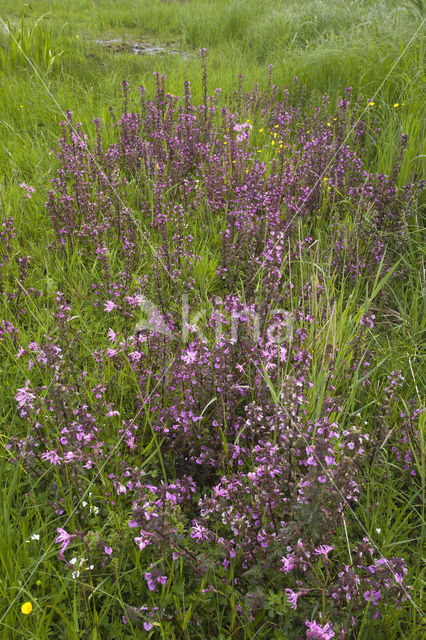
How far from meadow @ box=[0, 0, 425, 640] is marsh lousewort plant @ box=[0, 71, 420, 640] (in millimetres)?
19

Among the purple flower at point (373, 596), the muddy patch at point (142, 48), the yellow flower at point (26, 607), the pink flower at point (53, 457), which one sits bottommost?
the purple flower at point (373, 596)

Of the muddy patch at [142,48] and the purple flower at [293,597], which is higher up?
the muddy patch at [142,48]

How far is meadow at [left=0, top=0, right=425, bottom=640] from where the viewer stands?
1666mm

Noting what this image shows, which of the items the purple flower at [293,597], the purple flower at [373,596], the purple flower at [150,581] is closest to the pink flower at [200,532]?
the purple flower at [150,581]

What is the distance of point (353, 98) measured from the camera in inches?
215

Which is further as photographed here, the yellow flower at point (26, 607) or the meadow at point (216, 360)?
the meadow at point (216, 360)

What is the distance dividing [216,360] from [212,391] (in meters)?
0.18

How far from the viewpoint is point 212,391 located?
2.29 m

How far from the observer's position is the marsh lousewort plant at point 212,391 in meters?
1.64

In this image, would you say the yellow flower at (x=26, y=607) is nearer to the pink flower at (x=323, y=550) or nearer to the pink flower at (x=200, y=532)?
the pink flower at (x=200, y=532)

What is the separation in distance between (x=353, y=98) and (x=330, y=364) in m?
4.16

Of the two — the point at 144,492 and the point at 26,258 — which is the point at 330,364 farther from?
the point at 26,258

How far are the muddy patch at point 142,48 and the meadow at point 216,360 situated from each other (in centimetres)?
237

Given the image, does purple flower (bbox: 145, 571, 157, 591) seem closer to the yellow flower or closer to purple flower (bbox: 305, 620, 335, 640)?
the yellow flower
